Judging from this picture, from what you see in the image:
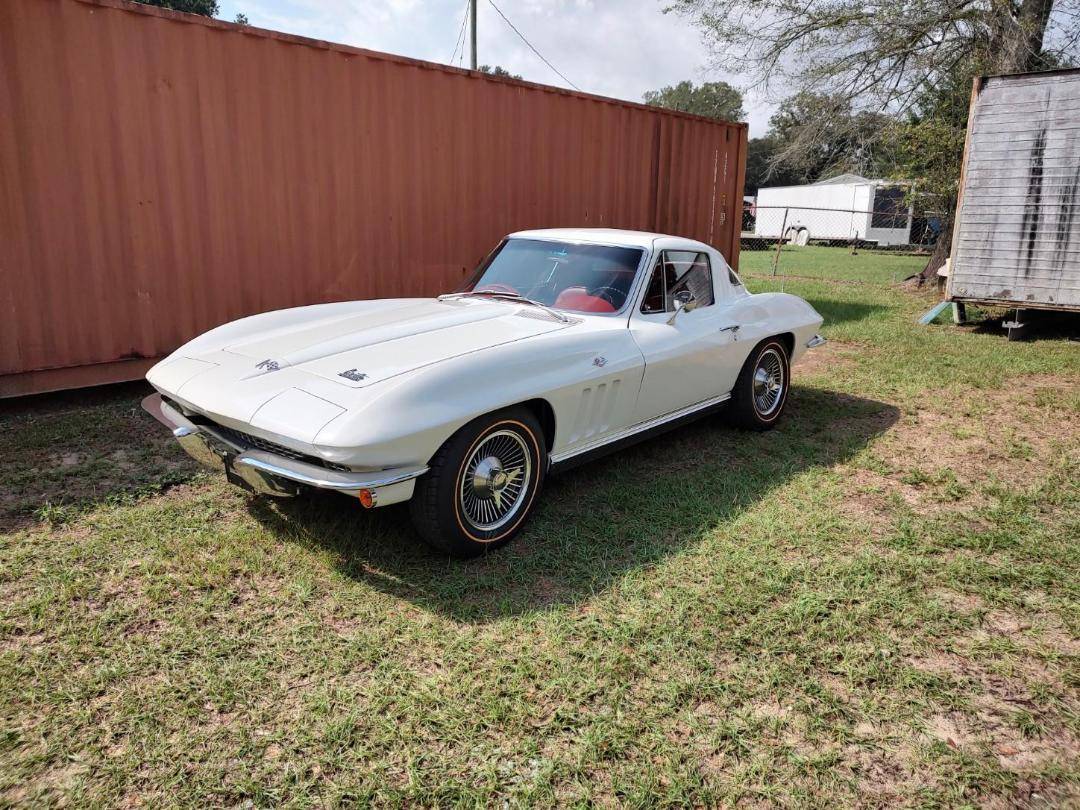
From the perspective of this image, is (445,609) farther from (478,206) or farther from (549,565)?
(478,206)

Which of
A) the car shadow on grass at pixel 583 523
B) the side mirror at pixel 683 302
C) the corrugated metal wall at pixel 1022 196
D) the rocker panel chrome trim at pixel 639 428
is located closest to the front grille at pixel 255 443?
the car shadow on grass at pixel 583 523

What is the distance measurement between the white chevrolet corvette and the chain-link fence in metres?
18.5

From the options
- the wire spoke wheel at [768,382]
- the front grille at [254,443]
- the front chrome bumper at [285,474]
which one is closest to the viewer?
the front chrome bumper at [285,474]

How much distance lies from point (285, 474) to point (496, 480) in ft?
3.04

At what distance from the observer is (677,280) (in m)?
4.54

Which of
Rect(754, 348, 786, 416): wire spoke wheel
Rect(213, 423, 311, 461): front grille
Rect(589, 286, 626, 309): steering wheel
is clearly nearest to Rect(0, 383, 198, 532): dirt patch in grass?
Rect(213, 423, 311, 461): front grille

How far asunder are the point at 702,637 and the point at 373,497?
1.39 meters

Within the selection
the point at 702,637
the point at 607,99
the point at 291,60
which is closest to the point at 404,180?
the point at 291,60

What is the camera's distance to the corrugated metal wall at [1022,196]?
8.58 metres

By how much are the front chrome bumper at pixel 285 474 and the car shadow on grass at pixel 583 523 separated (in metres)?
0.49

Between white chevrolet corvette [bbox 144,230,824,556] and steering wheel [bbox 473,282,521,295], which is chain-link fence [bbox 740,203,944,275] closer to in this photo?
white chevrolet corvette [bbox 144,230,824,556]

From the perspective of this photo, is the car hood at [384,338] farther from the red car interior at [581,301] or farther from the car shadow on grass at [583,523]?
the car shadow on grass at [583,523]

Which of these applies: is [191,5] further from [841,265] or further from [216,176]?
[216,176]

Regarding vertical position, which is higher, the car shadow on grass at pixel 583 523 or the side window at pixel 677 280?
the side window at pixel 677 280
